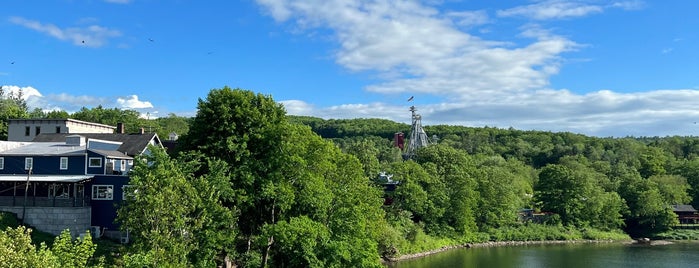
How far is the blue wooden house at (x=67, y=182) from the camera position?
128ft

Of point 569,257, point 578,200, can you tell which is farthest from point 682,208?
point 569,257

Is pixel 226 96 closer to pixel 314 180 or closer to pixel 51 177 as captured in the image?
pixel 314 180

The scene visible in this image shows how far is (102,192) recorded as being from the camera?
40.4 meters

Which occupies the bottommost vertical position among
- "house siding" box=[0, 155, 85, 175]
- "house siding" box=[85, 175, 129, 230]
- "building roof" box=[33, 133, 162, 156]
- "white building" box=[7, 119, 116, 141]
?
"house siding" box=[85, 175, 129, 230]

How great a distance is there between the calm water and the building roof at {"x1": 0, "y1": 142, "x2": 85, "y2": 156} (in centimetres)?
2885

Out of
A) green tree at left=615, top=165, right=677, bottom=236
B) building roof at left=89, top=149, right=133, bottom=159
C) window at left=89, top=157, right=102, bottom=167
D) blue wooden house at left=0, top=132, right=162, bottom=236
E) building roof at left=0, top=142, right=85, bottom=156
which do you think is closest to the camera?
blue wooden house at left=0, top=132, right=162, bottom=236

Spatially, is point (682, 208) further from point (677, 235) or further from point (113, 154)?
point (113, 154)

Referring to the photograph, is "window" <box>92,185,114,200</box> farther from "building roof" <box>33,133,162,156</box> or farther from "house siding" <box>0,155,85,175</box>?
"building roof" <box>33,133,162,156</box>

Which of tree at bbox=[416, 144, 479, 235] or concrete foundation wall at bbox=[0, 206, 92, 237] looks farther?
tree at bbox=[416, 144, 479, 235]

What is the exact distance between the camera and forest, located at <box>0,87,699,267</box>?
89.7 ft

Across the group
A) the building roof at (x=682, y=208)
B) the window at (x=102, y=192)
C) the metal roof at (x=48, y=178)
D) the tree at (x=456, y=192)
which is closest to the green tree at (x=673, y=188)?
the building roof at (x=682, y=208)

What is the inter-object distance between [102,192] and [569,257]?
47.2 m

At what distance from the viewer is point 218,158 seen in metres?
33.2

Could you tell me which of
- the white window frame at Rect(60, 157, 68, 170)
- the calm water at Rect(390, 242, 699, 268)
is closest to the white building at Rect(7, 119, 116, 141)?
the white window frame at Rect(60, 157, 68, 170)
